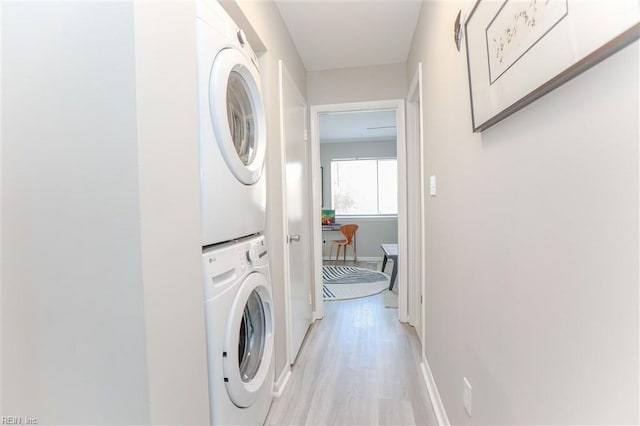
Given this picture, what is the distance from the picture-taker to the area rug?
12.1 feet

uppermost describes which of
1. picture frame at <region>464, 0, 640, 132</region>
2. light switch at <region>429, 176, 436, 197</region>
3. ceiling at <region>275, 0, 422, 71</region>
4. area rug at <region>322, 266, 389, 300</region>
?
ceiling at <region>275, 0, 422, 71</region>

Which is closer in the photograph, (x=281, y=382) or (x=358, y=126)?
(x=281, y=382)

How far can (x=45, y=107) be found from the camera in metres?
0.65

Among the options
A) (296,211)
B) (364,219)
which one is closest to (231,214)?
(296,211)

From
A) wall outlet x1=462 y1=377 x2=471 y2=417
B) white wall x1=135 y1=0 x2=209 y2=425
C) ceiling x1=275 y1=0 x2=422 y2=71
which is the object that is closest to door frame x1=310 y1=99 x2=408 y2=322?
ceiling x1=275 y1=0 x2=422 y2=71

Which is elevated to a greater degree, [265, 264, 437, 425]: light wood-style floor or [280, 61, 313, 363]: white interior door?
[280, 61, 313, 363]: white interior door

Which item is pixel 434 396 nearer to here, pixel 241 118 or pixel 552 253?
pixel 552 253

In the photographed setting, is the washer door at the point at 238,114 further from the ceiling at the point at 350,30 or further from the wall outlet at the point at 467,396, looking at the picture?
the wall outlet at the point at 467,396

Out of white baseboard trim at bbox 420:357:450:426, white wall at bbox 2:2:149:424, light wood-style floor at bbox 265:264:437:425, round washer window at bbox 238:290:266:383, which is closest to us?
white wall at bbox 2:2:149:424

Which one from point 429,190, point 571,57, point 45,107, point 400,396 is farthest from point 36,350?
point 429,190

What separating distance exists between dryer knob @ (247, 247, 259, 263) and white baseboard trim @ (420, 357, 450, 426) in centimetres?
122

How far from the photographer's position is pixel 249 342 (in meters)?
1.36

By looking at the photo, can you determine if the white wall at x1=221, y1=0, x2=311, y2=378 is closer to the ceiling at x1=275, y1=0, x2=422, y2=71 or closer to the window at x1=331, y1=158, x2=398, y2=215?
the ceiling at x1=275, y1=0, x2=422, y2=71

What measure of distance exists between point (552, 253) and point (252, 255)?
101 cm
